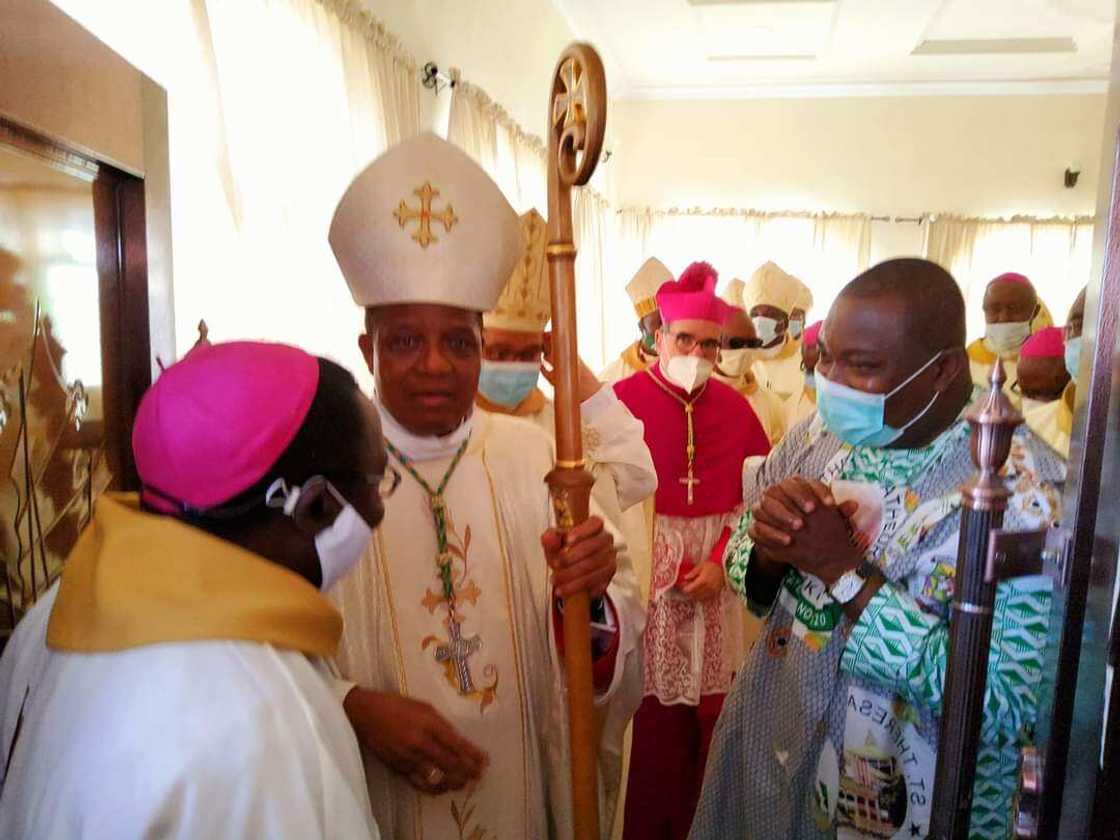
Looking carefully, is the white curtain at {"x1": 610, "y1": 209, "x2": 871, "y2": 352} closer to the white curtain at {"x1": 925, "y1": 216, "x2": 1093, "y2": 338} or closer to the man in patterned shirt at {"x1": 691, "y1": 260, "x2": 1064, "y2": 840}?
the white curtain at {"x1": 925, "y1": 216, "x2": 1093, "y2": 338}

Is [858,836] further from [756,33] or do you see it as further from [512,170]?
[756,33]

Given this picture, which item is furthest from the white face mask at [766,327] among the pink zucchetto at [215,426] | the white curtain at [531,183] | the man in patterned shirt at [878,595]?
the pink zucchetto at [215,426]

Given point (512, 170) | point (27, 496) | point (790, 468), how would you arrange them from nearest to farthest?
point (27, 496), point (790, 468), point (512, 170)

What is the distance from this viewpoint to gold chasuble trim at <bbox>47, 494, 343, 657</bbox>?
2.71ft

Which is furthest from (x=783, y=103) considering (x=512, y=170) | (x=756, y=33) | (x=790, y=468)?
(x=790, y=468)

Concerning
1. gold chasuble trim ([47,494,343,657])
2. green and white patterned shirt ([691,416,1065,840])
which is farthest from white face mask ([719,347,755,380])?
gold chasuble trim ([47,494,343,657])

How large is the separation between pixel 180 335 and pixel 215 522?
1.40 metres

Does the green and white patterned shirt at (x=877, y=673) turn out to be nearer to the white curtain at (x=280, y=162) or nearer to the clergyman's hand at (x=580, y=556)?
the clergyman's hand at (x=580, y=556)

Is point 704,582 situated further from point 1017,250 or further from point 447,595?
point 1017,250

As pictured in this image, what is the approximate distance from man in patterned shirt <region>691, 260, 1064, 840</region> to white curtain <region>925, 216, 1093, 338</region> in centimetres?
703

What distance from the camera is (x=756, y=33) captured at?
6.65 meters

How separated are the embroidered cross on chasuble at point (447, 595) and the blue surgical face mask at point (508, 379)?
669mm

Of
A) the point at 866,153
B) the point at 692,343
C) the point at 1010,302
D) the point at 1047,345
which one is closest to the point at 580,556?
the point at 692,343

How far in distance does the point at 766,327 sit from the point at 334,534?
16.0ft
